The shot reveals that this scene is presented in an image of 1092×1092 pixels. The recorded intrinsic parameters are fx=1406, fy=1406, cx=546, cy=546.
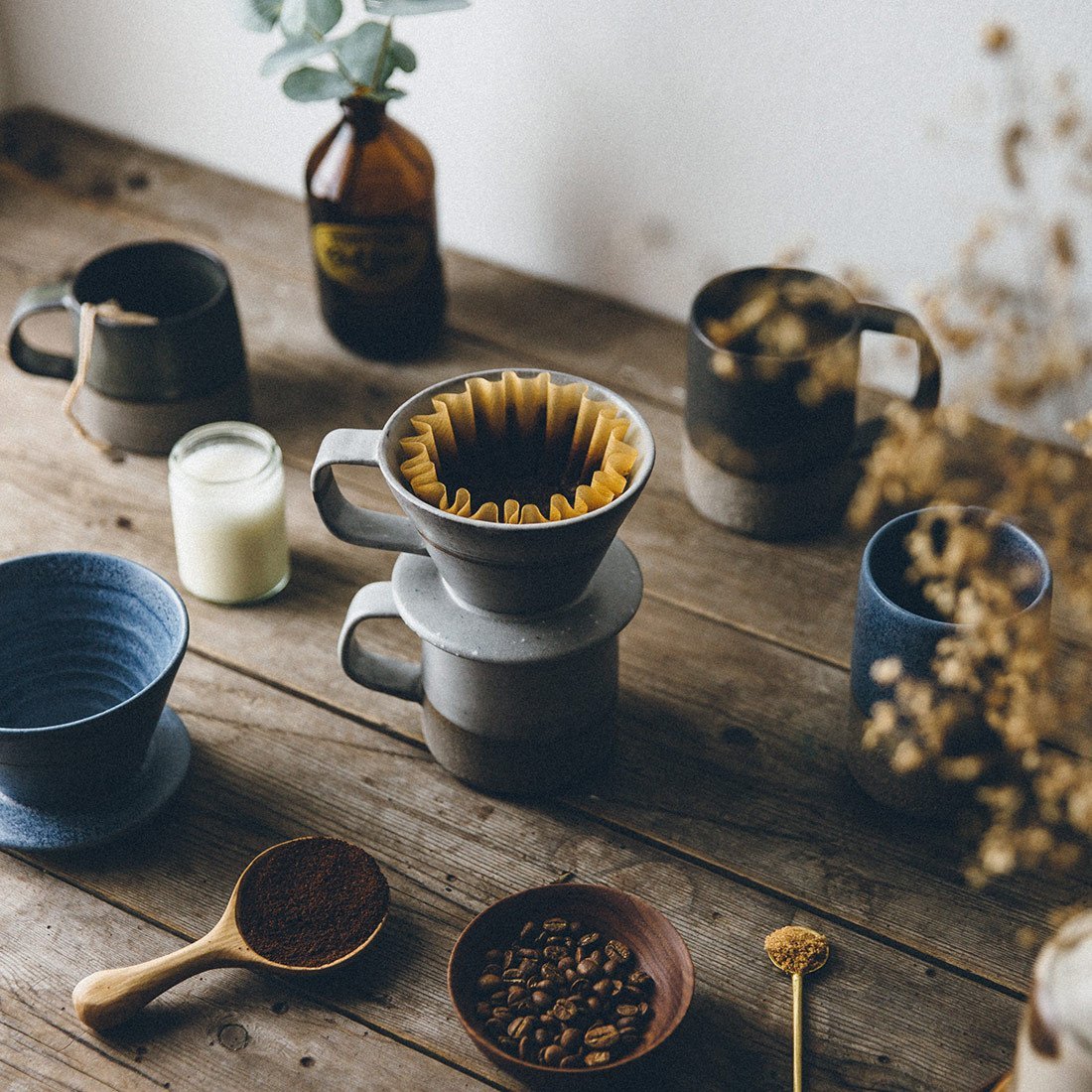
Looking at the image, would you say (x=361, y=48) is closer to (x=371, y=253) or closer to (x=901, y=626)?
(x=371, y=253)

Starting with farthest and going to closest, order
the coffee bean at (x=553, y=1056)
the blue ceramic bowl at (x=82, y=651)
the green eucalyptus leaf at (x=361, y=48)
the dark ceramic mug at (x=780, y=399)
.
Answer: the green eucalyptus leaf at (x=361, y=48) → the dark ceramic mug at (x=780, y=399) → the blue ceramic bowl at (x=82, y=651) → the coffee bean at (x=553, y=1056)

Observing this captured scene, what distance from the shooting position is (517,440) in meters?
0.94

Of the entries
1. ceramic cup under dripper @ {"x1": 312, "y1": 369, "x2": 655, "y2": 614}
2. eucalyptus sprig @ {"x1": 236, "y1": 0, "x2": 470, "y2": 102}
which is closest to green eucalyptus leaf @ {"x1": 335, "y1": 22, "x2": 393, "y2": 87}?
eucalyptus sprig @ {"x1": 236, "y1": 0, "x2": 470, "y2": 102}

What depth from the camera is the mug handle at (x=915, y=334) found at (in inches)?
43.2

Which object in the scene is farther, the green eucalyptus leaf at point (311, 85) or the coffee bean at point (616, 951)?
Answer: the green eucalyptus leaf at point (311, 85)

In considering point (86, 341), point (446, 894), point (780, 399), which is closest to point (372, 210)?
point (86, 341)

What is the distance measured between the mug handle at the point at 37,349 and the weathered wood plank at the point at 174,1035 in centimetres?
55

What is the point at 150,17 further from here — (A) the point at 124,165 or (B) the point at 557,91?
(B) the point at 557,91

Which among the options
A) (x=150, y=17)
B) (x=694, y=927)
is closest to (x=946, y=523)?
(x=694, y=927)

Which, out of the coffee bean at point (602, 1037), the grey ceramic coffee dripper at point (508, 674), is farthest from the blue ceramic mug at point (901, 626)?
the coffee bean at point (602, 1037)

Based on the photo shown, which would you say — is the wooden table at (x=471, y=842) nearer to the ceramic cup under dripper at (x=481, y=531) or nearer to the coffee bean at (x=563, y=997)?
the coffee bean at (x=563, y=997)

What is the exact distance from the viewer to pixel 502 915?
0.86 m

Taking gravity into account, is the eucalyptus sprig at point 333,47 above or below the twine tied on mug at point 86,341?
above

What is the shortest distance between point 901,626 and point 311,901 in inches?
16.0
